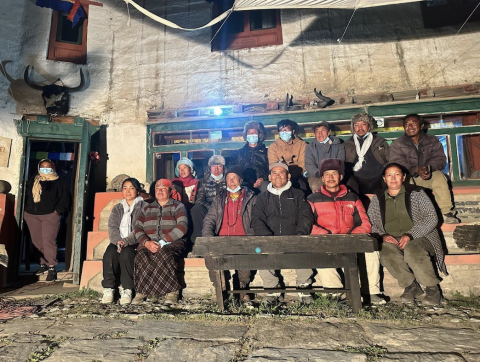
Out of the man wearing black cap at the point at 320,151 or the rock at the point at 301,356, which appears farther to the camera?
the man wearing black cap at the point at 320,151

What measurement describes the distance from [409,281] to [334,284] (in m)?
0.81

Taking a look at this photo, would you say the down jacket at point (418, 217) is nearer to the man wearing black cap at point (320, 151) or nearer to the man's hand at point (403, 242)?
the man's hand at point (403, 242)

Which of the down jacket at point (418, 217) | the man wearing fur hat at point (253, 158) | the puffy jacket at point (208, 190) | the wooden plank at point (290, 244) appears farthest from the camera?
the man wearing fur hat at point (253, 158)

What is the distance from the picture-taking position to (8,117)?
689cm

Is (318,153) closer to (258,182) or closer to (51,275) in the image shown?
(258,182)

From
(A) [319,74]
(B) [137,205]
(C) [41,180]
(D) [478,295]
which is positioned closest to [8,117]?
(C) [41,180]

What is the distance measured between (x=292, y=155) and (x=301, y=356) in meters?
3.93

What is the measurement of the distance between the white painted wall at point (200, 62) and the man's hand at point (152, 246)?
3.48 metres

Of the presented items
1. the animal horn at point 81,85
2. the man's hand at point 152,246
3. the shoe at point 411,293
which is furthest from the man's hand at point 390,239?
the animal horn at point 81,85

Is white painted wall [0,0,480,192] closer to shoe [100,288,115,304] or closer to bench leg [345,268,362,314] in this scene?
shoe [100,288,115,304]

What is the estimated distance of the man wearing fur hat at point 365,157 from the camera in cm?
514

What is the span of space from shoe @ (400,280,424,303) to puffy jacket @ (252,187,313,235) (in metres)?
1.28

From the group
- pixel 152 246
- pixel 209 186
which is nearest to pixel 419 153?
pixel 209 186

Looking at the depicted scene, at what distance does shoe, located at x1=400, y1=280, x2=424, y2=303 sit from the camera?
141 inches
